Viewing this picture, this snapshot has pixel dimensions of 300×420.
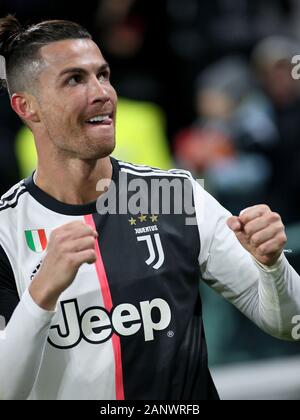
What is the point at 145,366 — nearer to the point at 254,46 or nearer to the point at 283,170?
the point at 283,170

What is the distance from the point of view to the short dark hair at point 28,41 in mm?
2619

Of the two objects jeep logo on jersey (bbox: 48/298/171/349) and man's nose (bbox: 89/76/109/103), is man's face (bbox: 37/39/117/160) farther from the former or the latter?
jeep logo on jersey (bbox: 48/298/171/349)

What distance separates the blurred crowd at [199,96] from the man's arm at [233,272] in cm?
151

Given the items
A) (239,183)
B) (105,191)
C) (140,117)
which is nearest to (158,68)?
(140,117)

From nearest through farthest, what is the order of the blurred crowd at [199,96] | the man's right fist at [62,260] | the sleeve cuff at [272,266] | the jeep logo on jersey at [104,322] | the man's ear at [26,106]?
1. the man's right fist at [62,260]
2. the sleeve cuff at [272,266]
3. the jeep logo on jersey at [104,322]
4. the man's ear at [26,106]
5. the blurred crowd at [199,96]

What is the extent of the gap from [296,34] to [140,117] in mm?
1222

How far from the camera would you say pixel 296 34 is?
5.17 metres

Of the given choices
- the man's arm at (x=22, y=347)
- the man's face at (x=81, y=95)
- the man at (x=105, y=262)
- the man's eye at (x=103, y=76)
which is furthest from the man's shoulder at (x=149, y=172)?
the man's arm at (x=22, y=347)

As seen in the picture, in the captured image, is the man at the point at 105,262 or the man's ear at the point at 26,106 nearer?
the man at the point at 105,262

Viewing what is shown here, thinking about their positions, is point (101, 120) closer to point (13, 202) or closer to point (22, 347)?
point (13, 202)

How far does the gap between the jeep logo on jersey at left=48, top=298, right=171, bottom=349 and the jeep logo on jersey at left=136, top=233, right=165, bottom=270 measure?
0.10 metres

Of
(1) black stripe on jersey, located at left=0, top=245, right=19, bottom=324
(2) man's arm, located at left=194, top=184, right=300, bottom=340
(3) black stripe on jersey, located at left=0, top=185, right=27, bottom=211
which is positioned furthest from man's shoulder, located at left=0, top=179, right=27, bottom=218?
(2) man's arm, located at left=194, top=184, right=300, bottom=340

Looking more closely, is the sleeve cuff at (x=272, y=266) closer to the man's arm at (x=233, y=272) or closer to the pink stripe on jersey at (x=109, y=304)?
the man's arm at (x=233, y=272)

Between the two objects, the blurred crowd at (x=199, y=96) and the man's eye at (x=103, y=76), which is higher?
the man's eye at (x=103, y=76)
